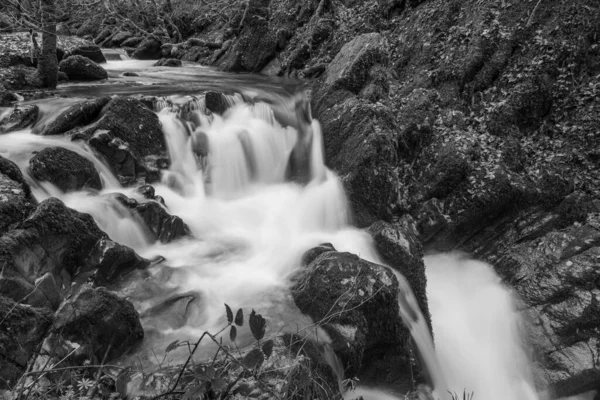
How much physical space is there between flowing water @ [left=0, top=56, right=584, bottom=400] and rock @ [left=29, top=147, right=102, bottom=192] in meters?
0.12

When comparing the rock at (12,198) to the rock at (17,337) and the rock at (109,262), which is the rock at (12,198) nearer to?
the rock at (109,262)

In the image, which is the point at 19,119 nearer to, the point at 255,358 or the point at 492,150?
the point at 255,358

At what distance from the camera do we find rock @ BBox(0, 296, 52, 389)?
3127 mm

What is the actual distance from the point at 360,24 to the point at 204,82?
5.42m

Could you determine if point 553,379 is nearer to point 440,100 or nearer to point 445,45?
point 440,100

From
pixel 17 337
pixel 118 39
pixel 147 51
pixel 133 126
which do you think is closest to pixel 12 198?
pixel 17 337

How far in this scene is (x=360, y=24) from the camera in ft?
41.9

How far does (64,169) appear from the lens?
5.64 m

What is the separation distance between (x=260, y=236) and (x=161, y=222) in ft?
5.41

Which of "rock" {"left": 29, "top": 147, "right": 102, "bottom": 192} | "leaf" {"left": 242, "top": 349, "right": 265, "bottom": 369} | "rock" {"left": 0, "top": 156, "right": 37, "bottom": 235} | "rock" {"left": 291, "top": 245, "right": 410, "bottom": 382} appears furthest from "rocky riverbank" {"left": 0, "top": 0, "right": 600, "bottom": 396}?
"leaf" {"left": 242, "top": 349, "right": 265, "bottom": 369}

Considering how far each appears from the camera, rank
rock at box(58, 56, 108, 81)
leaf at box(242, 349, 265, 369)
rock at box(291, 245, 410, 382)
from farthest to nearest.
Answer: rock at box(58, 56, 108, 81) < rock at box(291, 245, 410, 382) < leaf at box(242, 349, 265, 369)

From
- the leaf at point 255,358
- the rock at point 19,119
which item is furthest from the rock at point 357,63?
the leaf at point 255,358

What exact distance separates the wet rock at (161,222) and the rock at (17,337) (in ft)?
8.13

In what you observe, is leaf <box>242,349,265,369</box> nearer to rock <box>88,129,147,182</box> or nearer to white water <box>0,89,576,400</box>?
white water <box>0,89,576,400</box>
